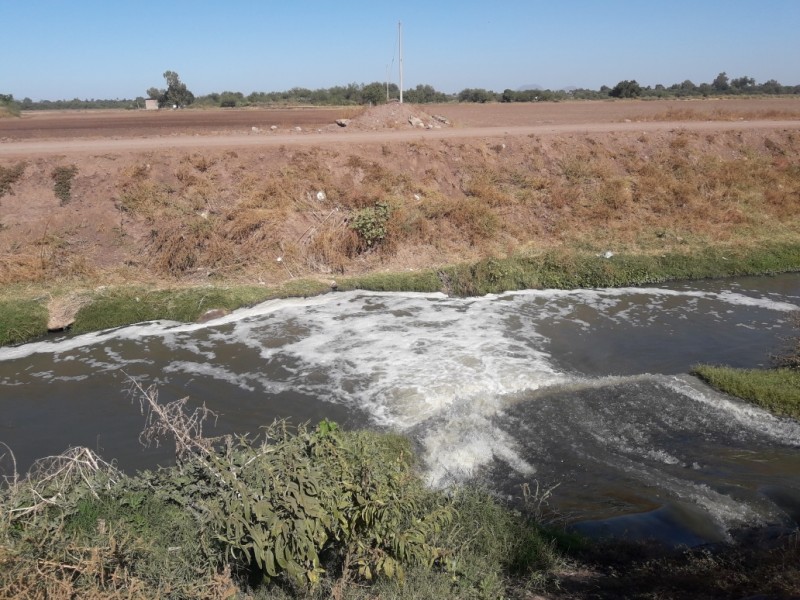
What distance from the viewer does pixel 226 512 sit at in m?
4.58

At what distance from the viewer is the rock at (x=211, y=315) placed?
43.3ft

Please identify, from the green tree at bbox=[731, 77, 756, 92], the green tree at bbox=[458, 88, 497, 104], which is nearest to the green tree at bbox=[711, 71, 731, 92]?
the green tree at bbox=[731, 77, 756, 92]

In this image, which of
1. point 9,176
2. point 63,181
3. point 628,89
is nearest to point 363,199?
point 63,181

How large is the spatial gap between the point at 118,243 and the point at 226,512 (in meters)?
13.2

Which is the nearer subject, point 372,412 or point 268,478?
point 268,478

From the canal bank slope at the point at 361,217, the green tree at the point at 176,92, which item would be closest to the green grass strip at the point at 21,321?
the canal bank slope at the point at 361,217

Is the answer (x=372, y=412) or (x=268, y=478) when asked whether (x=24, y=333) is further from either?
(x=268, y=478)

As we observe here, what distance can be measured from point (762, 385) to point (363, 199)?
11.3 m

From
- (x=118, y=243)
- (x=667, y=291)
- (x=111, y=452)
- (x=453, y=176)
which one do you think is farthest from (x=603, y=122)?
(x=111, y=452)

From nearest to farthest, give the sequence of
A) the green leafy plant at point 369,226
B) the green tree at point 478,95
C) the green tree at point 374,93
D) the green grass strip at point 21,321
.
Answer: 1. the green grass strip at point 21,321
2. the green leafy plant at point 369,226
3. the green tree at point 374,93
4. the green tree at point 478,95

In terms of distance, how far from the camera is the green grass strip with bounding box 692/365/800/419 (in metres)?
8.96

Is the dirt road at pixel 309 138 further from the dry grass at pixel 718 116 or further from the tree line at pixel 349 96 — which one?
the tree line at pixel 349 96

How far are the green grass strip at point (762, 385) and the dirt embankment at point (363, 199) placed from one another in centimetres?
764

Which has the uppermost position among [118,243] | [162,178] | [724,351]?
[162,178]
